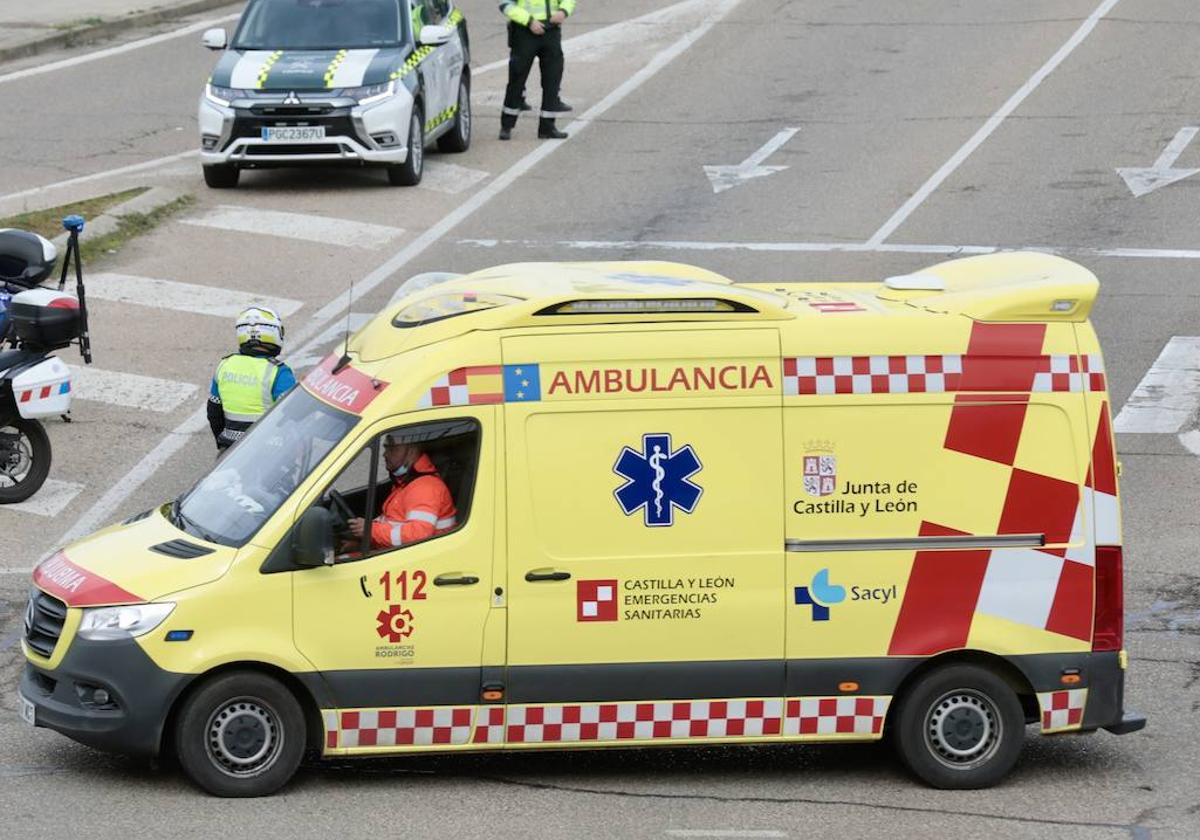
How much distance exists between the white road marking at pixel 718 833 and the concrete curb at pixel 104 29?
72.5ft

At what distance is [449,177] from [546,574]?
13663 mm

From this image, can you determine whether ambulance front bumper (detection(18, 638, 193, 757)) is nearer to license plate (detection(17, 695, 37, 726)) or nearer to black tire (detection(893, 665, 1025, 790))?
A: license plate (detection(17, 695, 37, 726))

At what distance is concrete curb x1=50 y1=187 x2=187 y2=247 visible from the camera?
18672mm

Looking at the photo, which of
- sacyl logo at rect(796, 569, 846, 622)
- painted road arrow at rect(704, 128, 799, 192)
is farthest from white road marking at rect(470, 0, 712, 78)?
sacyl logo at rect(796, 569, 846, 622)

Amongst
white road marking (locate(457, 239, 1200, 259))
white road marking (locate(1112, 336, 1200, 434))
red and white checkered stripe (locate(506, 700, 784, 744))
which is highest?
red and white checkered stripe (locate(506, 700, 784, 744))

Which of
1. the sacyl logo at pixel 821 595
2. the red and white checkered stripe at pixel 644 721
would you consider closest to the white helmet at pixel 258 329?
Result: the red and white checkered stripe at pixel 644 721

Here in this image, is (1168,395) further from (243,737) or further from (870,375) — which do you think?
(243,737)

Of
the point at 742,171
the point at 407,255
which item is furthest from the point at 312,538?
the point at 742,171

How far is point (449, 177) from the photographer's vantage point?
21.5 meters

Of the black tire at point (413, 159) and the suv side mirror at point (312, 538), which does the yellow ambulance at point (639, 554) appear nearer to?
the suv side mirror at point (312, 538)

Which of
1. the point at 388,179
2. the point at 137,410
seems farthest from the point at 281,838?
the point at 388,179

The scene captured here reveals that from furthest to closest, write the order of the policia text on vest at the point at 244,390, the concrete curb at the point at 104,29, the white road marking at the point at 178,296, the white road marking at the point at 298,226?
the concrete curb at the point at 104,29
the white road marking at the point at 298,226
the white road marking at the point at 178,296
the policia text on vest at the point at 244,390

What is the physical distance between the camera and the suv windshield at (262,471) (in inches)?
334

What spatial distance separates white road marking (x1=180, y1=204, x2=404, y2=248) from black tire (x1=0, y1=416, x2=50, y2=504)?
20.2 feet
